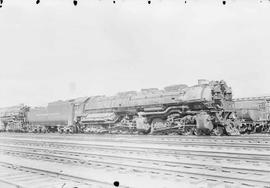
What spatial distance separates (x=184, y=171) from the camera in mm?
7832

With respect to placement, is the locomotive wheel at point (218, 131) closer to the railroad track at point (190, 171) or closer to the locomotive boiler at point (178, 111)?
the locomotive boiler at point (178, 111)

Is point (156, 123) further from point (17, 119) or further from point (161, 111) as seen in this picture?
point (17, 119)

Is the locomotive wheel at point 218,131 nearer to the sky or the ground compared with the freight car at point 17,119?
nearer to the ground

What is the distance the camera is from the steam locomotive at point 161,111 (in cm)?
2017

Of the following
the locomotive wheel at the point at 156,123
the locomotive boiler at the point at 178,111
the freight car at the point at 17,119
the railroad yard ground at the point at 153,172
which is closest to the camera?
the railroad yard ground at the point at 153,172

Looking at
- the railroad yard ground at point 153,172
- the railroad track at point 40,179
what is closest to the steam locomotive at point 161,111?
the railroad yard ground at point 153,172

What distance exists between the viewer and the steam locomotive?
2017cm

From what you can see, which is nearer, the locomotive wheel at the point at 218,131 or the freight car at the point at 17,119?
the locomotive wheel at the point at 218,131

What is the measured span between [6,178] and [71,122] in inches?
893

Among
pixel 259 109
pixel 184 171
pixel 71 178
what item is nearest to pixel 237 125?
pixel 259 109

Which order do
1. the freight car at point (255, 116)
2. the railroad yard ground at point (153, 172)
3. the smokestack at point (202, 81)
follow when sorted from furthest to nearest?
the freight car at point (255, 116) < the smokestack at point (202, 81) < the railroad yard ground at point (153, 172)

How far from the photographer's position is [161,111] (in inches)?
855

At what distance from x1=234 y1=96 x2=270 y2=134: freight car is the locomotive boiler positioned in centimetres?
458

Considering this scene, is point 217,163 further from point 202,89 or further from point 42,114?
point 42,114
